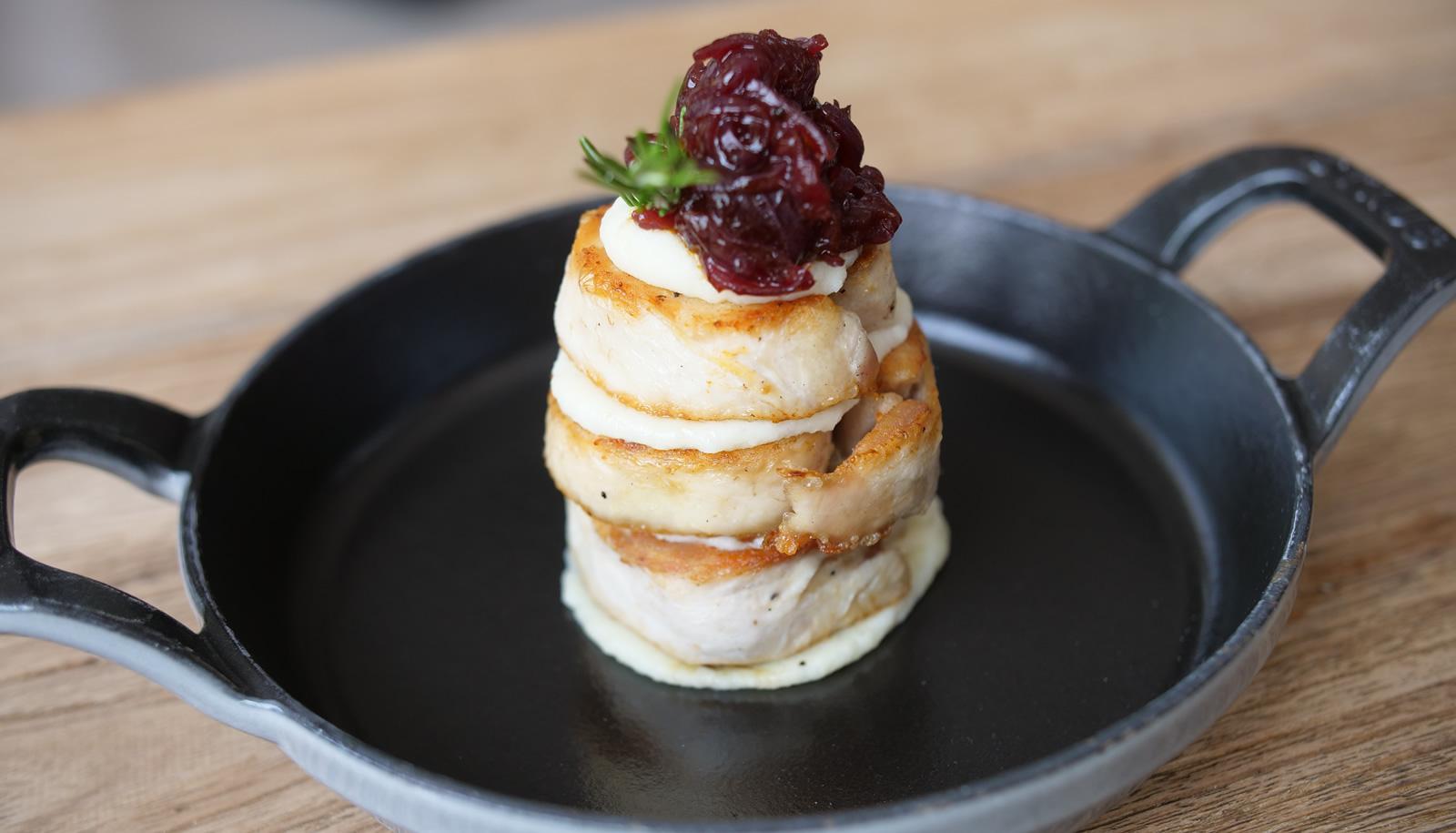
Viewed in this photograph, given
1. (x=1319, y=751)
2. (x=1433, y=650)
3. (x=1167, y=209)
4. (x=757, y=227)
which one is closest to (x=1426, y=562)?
(x=1433, y=650)

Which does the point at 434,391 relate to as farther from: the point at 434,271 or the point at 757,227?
the point at 757,227

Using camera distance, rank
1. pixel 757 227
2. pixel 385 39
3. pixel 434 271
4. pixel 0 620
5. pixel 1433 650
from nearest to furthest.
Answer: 1. pixel 0 620
2. pixel 757 227
3. pixel 1433 650
4. pixel 434 271
5. pixel 385 39

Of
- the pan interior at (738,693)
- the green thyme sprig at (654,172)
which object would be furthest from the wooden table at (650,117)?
the green thyme sprig at (654,172)

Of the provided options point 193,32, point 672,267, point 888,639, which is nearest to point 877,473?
point 888,639

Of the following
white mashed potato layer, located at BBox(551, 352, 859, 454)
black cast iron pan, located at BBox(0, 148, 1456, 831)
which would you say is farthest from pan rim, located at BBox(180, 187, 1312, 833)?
white mashed potato layer, located at BBox(551, 352, 859, 454)

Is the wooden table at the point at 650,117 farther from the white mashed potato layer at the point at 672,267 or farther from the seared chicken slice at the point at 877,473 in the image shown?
the white mashed potato layer at the point at 672,267

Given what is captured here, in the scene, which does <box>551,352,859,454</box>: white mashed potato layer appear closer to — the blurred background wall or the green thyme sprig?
the green thyme sprig

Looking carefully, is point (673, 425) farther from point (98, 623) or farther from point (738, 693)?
point (98, 623)
